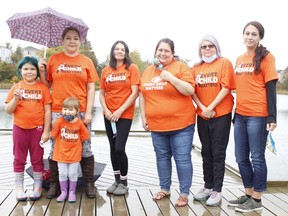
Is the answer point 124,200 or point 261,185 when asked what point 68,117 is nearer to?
point 124,200

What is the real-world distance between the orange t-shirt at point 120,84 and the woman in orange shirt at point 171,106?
0.52 ft

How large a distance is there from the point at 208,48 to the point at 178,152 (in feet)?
3.31

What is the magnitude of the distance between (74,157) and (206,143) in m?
1.27

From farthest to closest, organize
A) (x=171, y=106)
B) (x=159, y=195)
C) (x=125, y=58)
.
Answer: (x=125, y=58)
(x=159, y=195)
(x=171, y=106)

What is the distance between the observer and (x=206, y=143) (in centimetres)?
377

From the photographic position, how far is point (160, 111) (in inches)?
144

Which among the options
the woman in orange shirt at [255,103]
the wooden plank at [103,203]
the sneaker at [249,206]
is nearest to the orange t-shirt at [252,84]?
the woman in orange shirt at [255,103]

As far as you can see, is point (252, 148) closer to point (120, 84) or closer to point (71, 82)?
point (120, 84)

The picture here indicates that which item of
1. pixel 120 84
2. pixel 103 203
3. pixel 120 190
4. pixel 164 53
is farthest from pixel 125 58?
pixel 103 203

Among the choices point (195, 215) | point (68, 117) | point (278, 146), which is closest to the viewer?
point (195, 215)

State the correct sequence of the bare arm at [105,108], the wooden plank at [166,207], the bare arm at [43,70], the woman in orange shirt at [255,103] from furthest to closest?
the bare arm at [105,108]
the bare arm at [43,70]
the wooden plank at [166,207]
the woman in orange shirt at [255,103]

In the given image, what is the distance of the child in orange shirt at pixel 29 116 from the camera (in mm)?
3672

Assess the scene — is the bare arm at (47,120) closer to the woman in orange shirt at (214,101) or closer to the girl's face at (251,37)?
the woman in orange shirt at (214,101)

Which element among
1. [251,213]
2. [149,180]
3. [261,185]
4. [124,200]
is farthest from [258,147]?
[149,180]
